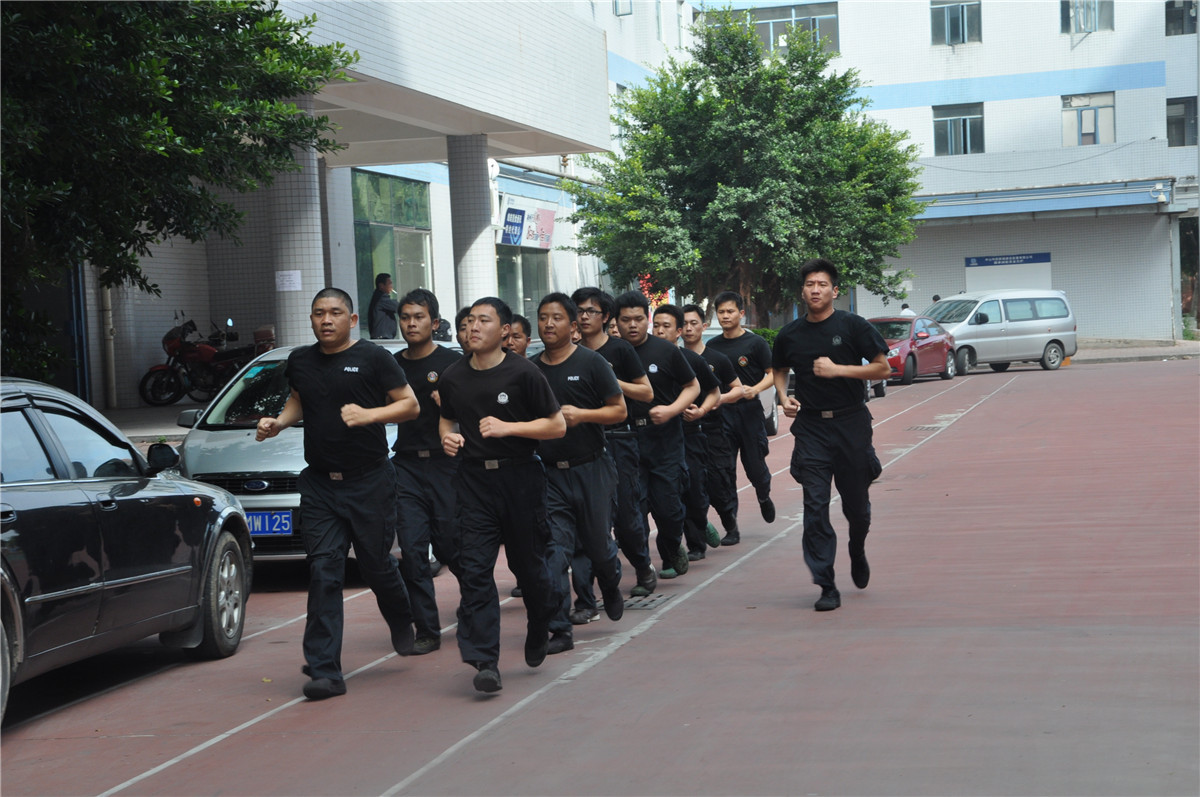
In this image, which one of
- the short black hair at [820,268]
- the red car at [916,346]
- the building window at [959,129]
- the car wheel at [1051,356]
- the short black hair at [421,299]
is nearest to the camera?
the short black hair at [421,299]

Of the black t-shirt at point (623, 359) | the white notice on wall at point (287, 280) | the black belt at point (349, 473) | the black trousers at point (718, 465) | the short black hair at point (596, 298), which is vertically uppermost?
the white notice on wall at point (287, 280)

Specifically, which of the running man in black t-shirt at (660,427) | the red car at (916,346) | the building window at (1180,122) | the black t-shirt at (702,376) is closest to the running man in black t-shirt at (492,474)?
the running man in black t-shirt at (660,427)

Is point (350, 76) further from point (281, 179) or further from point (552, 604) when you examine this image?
point (552, 604)

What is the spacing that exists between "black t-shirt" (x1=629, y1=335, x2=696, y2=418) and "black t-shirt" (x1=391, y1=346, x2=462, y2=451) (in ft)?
4.76

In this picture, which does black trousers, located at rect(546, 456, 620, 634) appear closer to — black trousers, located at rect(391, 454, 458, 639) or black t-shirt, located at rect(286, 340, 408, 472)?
black trousers, located at rect(391, 454, 458, 639)

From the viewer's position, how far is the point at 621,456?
8711 mm

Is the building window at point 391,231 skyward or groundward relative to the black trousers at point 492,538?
Result: skyward

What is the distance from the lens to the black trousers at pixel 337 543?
6559 mm

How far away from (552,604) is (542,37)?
1829cm

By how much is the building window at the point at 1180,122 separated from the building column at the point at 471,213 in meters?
32.5

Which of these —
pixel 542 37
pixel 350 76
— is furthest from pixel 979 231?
pixel 350 76

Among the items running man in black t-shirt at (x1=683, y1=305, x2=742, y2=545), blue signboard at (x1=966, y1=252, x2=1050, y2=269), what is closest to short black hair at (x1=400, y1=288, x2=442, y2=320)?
running man in black t-shirt at (x1=683, y1=305, x2=742, y2=545)

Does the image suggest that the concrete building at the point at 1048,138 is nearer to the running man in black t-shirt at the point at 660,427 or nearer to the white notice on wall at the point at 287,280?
the white notice on wall at the point at 287,280

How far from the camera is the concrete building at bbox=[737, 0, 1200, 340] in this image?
46812mm
